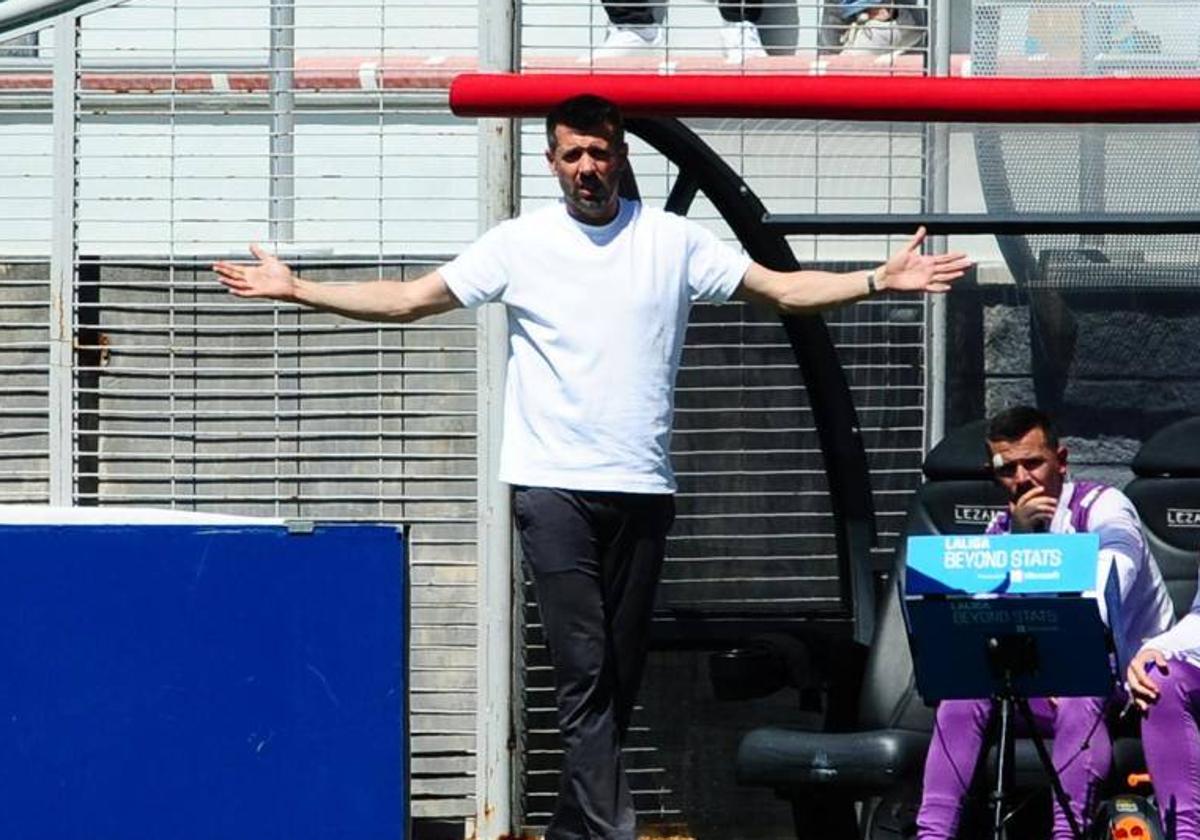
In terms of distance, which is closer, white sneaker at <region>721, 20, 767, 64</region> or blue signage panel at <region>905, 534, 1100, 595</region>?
blue signage panel at <region>905, 534, 1100, 595</region>

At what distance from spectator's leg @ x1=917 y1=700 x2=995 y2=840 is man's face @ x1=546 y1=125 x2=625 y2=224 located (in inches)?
56.6

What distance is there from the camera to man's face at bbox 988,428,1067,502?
250 inches

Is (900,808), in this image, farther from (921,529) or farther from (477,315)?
(477,315)

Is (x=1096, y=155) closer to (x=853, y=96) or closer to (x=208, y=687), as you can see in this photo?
(x=853, y=96)

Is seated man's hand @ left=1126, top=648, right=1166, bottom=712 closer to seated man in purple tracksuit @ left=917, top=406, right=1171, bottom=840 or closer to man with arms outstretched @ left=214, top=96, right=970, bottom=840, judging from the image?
seated man in purple tracksuit @ left=917, top=406, right=1171, bottom=840

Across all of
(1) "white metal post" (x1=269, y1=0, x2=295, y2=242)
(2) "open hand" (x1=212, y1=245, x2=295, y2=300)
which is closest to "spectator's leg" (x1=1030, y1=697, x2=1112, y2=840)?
(2) "open hand" (x1=212, y1=245, x2=295, y2=300)

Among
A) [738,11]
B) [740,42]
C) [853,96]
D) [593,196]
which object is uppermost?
[738,11]

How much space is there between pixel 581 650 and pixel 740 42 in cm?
217

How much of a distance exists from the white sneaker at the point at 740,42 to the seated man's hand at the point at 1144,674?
2139mm

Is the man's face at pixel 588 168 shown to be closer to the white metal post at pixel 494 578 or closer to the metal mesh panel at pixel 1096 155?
the white metal post at pixel 494 578

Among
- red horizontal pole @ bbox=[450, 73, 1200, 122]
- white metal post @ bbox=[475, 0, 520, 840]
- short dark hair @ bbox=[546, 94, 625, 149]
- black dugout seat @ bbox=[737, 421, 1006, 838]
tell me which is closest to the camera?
short dark hair @ bbox=[546, 94, 625, 149]

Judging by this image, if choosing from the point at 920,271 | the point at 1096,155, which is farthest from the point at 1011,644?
the point at 1096,155

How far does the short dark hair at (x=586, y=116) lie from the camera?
6.17 metres

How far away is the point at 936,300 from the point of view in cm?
739
